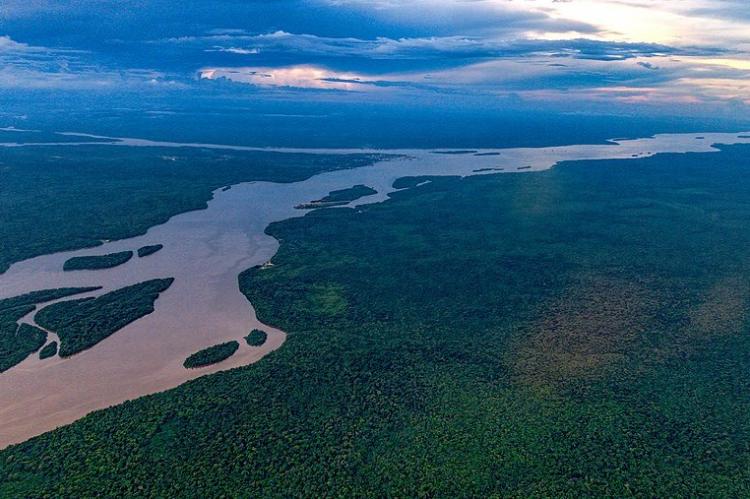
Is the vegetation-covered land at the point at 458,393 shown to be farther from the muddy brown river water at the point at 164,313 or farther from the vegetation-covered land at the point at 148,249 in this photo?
the vegetation-covered land at the point at 148,249

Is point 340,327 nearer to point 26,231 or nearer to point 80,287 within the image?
point 80,287

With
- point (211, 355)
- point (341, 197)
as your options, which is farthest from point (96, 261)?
point (341, 197)

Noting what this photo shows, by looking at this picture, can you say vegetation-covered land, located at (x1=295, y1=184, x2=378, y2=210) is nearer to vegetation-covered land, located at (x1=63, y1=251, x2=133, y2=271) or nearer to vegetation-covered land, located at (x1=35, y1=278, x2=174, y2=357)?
vegetation-covered land, located at (x1=63, y1=251, x2=133, y2=271)

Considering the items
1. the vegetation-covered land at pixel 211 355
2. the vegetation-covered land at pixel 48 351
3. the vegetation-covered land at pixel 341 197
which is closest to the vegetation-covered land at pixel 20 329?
the vegetation-covered land at pixel 48 351

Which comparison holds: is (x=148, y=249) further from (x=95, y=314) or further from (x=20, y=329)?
(x=20, y=329)

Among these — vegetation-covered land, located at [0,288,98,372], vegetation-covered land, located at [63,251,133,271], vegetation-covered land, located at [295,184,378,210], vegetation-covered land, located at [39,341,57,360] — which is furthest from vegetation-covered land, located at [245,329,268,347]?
vegetation-covered land, located at [295,184,378,210]
